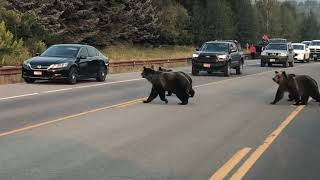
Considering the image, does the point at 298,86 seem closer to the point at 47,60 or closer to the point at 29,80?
the point at 47,60

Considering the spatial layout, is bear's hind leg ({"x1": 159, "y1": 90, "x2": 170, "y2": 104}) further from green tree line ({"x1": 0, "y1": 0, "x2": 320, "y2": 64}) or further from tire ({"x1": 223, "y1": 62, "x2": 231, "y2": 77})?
tire ({"x1": 223, "y1": 62, "x2": 231, "y2": 77})

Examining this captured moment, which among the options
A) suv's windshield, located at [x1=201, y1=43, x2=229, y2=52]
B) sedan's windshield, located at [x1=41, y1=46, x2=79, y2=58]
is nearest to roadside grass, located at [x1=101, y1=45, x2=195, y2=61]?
suv's windshield, located at [x1=201, y1=43, x2=229, y2=52]

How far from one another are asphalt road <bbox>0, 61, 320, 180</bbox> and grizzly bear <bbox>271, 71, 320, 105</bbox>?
0.31 metres

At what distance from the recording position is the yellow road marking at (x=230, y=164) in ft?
25.2

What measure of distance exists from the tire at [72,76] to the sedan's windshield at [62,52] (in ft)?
2.39

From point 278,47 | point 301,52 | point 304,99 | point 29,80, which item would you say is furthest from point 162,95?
point 301,52

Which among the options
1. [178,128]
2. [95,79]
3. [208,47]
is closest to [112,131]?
[178,128]

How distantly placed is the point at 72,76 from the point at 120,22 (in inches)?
1353

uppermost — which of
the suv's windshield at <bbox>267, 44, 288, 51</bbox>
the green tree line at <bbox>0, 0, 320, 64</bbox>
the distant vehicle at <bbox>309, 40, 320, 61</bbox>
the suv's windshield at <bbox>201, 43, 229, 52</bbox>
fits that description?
the green tree line at <bbox>0, 0, 320, 64</bbox>

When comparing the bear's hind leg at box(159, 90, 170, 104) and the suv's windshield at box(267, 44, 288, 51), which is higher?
the suv's windshield at box(267, 44, 288, 51)

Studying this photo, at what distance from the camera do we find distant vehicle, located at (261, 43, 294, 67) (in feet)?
136

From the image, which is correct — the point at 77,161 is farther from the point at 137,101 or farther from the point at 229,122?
the point at 137,101

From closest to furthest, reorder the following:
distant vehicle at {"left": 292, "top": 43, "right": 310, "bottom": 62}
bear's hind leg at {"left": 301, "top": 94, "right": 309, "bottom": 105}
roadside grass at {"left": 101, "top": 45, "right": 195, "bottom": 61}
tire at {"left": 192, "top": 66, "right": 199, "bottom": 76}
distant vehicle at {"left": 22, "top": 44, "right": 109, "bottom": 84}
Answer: bear's hind leg at {"left": 301, "top": 94, "right": 309, "bottom": 105} → distant vehicle at {"left": 22, "top": 44, "right": 109, "bottom": 84} → tire at {"left": 192, "top": 66, "right": 199, "bottom": 76} → distant vehicle at {"left": 292, "top": 43, "right": 310, "bottom": 62} → roadside grass at {"left": 101, "top": 45, "right": 195, "bottom": 61}

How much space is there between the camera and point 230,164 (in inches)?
331
